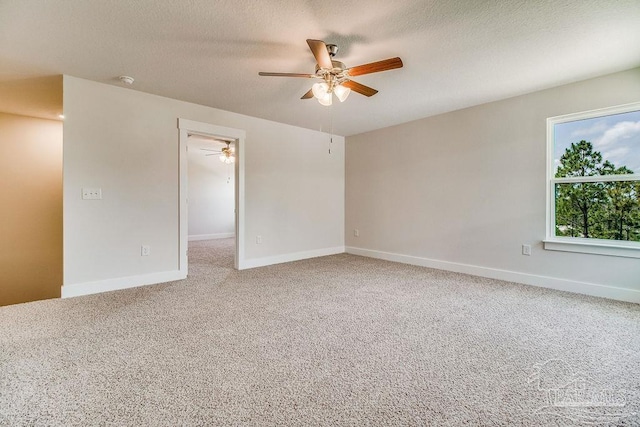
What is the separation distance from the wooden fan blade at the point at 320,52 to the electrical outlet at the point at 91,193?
2.83 meters

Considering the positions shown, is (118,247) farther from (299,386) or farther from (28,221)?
(299,386)

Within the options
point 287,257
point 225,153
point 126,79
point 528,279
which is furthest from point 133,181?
point 528,279

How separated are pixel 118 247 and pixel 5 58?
2031 millimetres

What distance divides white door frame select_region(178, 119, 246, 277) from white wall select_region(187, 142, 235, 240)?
3082 mm

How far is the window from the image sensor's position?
2982mm

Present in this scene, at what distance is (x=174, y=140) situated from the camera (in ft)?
12.2

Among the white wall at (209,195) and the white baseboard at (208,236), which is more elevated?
the white wall at (209,195)

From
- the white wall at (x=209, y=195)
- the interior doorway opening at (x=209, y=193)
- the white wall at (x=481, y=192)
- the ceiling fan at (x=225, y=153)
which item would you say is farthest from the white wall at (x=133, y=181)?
the white wall at (x=209, y=195)

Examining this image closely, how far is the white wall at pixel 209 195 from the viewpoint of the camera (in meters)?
7.42

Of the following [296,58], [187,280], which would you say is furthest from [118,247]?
[296,58]

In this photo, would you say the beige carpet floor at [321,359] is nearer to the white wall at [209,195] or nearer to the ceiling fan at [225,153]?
the ceiling fan at [225,153]

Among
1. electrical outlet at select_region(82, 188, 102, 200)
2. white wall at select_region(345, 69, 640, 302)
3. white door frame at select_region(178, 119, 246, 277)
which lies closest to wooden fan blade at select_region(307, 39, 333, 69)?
white door frame at select_region(178, 119, 246, 277)

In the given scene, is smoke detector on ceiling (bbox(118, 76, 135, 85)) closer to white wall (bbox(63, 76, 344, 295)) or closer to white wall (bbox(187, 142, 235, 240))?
white wall (bbox(63, 76, 344, 295))

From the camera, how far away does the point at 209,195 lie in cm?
773
